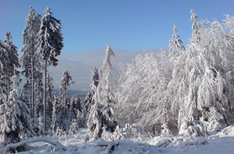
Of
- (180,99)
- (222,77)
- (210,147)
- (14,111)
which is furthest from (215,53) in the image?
(14,111)

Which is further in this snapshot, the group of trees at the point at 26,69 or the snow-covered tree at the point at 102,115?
the snow-covered tree at the point at 102,115

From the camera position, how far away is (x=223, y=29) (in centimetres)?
1415

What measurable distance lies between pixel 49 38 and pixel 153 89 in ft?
34.4

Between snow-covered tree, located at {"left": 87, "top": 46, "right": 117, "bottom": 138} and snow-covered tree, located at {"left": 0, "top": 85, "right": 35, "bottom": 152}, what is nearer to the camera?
snow-covered tree, located at {"left": 0, "top": 85, "right": 35, "bottom": 152}

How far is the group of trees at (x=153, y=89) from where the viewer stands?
10305 millimetres

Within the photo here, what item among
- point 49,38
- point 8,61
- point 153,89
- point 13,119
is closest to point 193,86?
point 153,89

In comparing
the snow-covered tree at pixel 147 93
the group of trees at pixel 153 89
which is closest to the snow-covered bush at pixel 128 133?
the group of trees at pixel 153 89

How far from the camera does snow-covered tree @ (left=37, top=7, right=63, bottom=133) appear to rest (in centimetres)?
1758

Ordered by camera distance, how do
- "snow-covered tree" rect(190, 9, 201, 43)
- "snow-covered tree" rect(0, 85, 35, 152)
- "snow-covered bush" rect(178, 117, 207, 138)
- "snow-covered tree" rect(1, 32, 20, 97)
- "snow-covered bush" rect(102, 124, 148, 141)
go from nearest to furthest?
"snow-covered bush" rect(178, 117, 207, 138) < "snow-covered tree" rect(0, 85, 35, 152) < "snow-covered bush" rect(102, 124, 148, 141) < "snow-covered tree" rect(190, 9, 201, 43) < "snow-covered tree" rect(1, 32, 20, 97)

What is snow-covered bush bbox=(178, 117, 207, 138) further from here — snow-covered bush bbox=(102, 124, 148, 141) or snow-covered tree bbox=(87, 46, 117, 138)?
snow-covered tree bbox=(87, 46, 117, 138)

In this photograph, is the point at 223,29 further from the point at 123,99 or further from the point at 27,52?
the point at 27,52

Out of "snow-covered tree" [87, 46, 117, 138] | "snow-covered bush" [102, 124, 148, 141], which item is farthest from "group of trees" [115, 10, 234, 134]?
"snow-covered tree" [87, 46, 117, 138]

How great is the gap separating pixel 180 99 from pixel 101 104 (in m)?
5.47

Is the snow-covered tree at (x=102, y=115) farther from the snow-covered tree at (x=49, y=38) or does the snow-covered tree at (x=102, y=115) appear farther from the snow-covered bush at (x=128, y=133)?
the snow-covered tree at (x=49, y=38)
